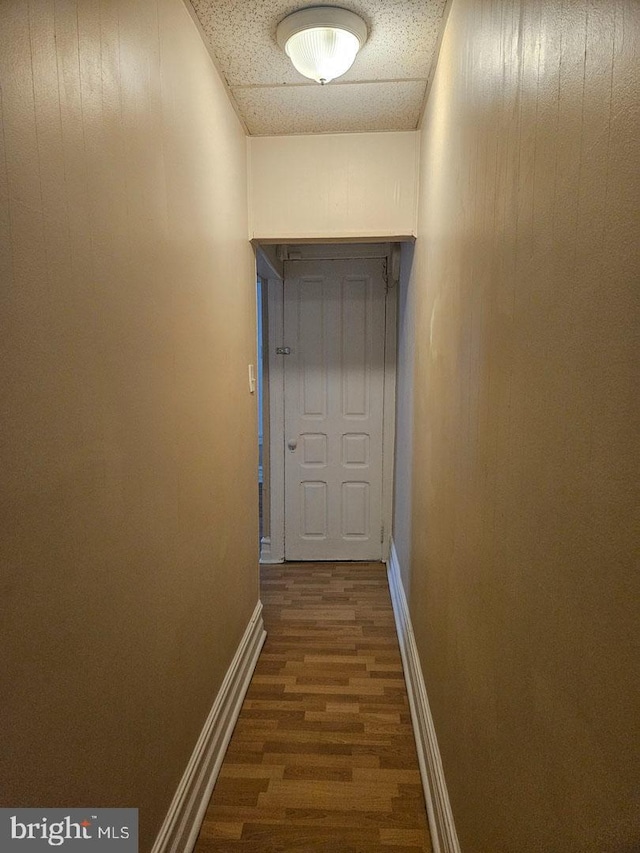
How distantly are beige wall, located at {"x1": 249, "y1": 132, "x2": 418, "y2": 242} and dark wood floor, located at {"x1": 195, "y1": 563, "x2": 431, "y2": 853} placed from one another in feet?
6.93

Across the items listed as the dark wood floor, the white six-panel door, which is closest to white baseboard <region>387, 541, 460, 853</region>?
the dark wood floor

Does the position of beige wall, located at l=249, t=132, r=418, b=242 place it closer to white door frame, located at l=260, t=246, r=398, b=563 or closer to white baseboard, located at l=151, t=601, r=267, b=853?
white door frame, located at l=260, t=246, r=398, b=563

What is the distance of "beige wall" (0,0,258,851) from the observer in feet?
2.48

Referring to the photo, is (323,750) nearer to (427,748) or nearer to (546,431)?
(427,748)

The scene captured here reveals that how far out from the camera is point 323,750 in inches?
73.8

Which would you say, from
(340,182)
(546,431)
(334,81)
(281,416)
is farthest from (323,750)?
A: (334,81)

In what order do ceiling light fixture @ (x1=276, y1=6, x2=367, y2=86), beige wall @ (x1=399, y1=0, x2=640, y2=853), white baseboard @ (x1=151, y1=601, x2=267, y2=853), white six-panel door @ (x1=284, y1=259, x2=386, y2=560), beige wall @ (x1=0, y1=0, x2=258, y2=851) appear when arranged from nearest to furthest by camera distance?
beige wall @ (x1=399, y1=0, x2=640, y2=853), beige wall @ (x1=0, y1=0, x2=258, y2=851), white baseboard @ (x1=151, y1=601, x2=267, y2=853), ceiling light fixture @ (x1=276, y1=6, x2=367, y2=86), white six-panel door @ (x1=284, y1=259, x2=386, y2=560)

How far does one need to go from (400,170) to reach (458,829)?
2452mm

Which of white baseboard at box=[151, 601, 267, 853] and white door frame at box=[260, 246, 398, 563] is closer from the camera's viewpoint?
white baseboard at box=[151, 601, 267, 853]

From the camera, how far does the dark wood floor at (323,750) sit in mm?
1529

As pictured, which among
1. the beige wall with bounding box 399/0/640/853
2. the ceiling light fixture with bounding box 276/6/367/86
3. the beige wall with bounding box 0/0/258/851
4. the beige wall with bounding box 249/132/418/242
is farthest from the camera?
the beige wall with bounding box 249/132/418/242

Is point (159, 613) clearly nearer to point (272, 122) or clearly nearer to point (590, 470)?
point (590, 470)

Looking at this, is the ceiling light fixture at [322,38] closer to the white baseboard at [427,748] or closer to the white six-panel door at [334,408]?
the white six-panel door at [334,408]

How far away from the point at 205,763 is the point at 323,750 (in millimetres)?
492
